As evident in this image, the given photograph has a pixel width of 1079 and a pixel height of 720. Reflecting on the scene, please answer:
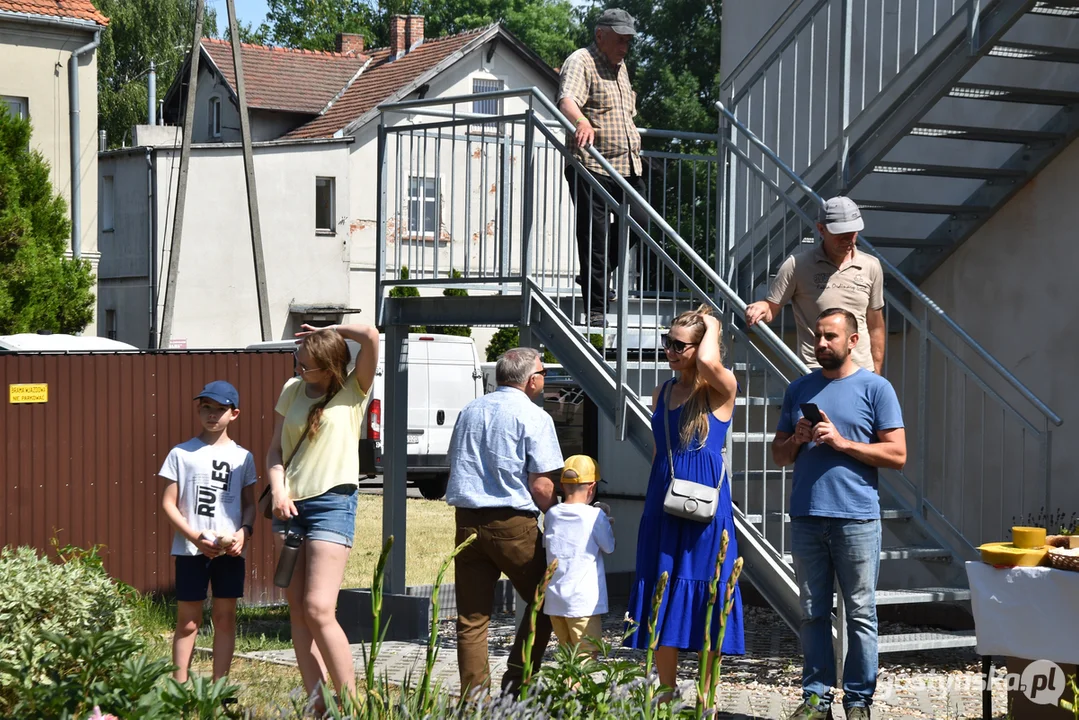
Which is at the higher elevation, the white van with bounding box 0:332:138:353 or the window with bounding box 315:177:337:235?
the window with bounding box 315:177:337:235

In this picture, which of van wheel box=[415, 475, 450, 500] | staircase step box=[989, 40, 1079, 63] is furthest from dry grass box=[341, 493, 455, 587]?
staircase step box=[989, 40, 1079, 63]

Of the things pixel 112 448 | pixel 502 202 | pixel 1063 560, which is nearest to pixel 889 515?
pixel 1063 560

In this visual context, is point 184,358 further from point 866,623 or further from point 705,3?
point 705,3

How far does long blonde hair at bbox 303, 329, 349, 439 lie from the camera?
5699 mm

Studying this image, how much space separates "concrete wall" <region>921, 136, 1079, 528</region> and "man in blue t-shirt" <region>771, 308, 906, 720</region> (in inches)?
119

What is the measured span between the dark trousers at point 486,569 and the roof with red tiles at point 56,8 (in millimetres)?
20569

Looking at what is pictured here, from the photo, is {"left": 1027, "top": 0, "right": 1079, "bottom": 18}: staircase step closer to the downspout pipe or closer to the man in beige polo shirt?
the man in beige polo shirt

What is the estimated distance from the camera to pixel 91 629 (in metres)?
5.80

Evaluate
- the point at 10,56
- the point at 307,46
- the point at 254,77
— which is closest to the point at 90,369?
the point at 10,56

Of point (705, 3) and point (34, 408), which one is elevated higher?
point (705, 3)

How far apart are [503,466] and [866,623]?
5.29 feet

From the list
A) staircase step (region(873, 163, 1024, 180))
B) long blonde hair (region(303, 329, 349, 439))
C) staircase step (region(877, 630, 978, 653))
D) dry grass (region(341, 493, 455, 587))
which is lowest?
dry grass (region(341, 493, 455, 587))

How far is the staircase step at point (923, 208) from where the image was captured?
841 centimetres

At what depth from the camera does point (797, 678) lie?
282 inches
